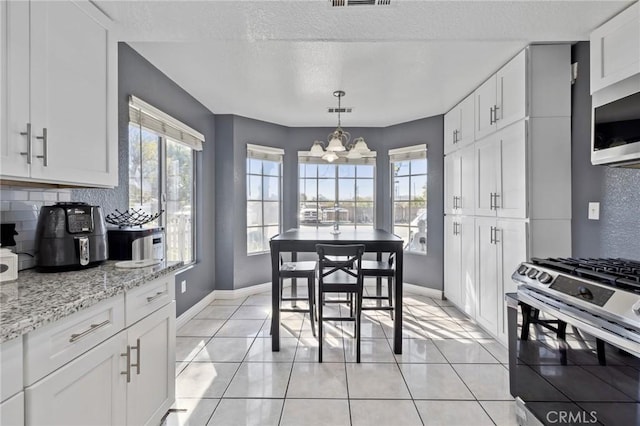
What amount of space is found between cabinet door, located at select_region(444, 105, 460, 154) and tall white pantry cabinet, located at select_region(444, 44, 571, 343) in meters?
0.23

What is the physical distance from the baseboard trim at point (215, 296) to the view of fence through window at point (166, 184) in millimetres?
553

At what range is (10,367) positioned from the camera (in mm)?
890

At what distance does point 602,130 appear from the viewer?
5.72ft

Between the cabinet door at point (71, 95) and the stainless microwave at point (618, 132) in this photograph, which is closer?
the cabinet door at point (71, 95)

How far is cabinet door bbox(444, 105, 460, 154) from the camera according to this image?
3658 mm

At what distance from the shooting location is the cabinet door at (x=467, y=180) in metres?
3.23

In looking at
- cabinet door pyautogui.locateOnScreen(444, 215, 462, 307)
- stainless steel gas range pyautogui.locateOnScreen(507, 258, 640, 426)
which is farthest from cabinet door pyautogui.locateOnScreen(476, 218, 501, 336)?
stainless steel gas range pyautogui.locateOnScreen(507, 258, 640, 426)

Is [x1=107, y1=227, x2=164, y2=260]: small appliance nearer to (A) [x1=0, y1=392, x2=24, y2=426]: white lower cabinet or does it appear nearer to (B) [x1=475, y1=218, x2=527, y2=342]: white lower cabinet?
(A) [x1=0, y1=392, x2=24, y2=426]: white lower cabinet

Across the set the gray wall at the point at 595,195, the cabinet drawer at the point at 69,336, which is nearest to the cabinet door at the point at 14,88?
the cabinet drawer at the point at 69,336

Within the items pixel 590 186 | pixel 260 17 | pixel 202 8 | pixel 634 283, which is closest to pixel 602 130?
pixel 590 186

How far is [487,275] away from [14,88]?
3.45m

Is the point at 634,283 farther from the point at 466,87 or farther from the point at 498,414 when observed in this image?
the point at 466,87

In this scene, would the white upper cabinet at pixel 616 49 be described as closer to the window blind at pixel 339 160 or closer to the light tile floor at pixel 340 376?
the light tile floor at pixel 340 376

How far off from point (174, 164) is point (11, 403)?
2710mm
